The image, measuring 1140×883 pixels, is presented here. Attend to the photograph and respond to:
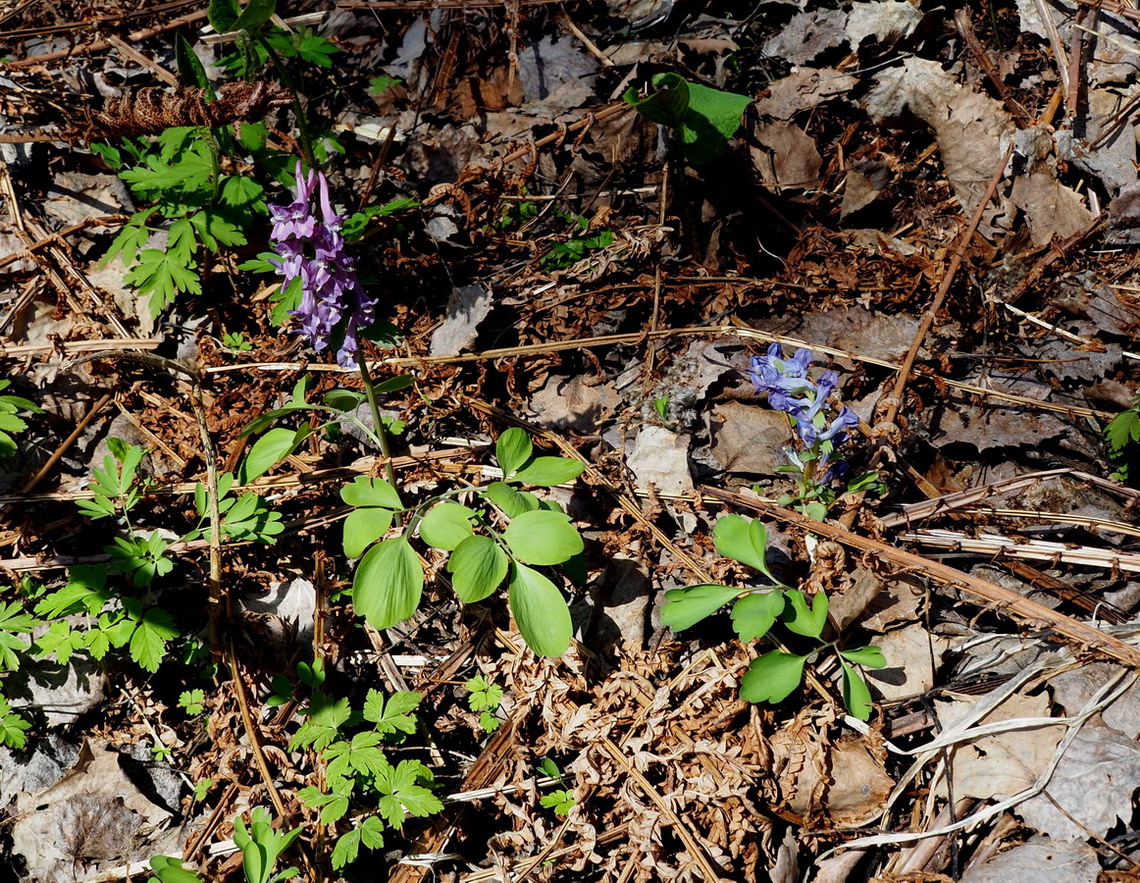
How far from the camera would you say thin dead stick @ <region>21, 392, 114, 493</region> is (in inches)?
107

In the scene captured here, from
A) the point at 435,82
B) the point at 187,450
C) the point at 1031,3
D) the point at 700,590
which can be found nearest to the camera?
the point at 700,590

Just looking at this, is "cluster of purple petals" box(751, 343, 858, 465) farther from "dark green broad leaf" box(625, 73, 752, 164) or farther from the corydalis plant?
"dark green broad leaf" box(625, 73, 752, 164)

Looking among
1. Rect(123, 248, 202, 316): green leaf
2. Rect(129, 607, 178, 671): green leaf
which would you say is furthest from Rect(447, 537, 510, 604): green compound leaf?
Rect(123, 248, 202, 316): green leaf

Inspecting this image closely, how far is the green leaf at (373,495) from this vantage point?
7.02 feet

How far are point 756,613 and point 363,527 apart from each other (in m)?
1.07

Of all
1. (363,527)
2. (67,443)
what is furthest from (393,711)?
(67,443)

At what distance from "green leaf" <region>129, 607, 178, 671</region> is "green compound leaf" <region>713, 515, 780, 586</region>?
5.36ft

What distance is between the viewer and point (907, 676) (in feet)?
7.15

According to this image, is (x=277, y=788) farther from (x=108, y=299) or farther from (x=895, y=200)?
(x=895, y=200)

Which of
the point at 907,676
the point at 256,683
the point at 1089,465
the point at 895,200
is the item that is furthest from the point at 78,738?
the point at 895,200

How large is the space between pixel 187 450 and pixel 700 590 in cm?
186

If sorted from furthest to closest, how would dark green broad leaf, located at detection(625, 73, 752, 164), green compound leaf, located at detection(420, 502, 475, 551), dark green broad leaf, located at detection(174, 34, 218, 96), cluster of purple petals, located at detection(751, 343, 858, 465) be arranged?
dark green broad leaf, located at detection(625, 73, 752, 164) < dark green broad leaf, located at detection(174, 34, 218, 96) < cluster of purple petals, located at detection(751, 343, 858, 465) < green compound leaf, located at detection(420, 502, 475, 551)

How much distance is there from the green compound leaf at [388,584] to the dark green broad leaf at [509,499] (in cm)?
26

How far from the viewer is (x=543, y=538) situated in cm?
201
